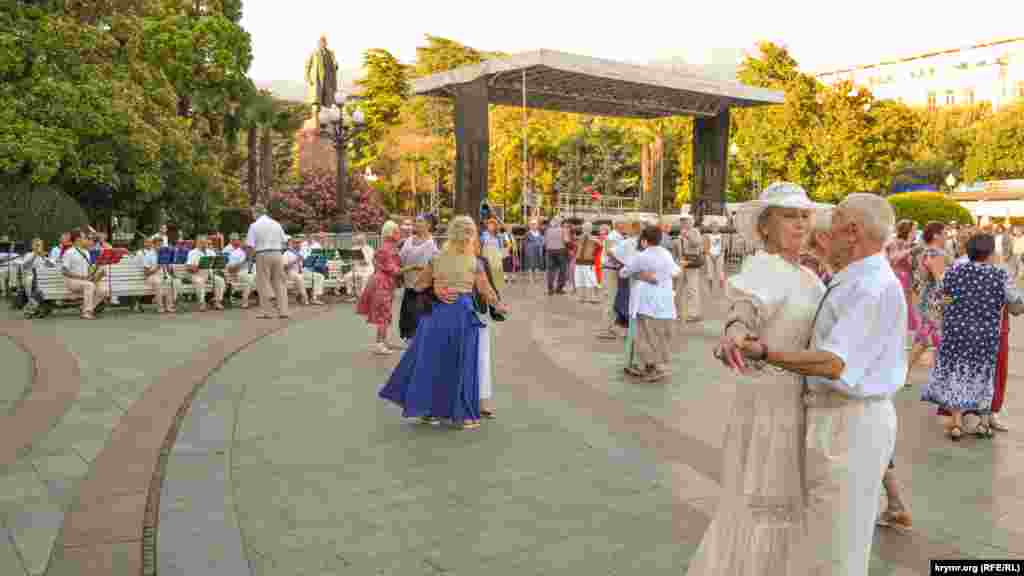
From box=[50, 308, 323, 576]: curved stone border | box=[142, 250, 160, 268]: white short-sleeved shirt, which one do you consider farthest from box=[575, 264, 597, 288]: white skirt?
box=[50, 308, 323, 576]: curved stone border

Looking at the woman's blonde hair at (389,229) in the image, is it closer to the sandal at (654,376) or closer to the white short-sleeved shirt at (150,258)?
the sandal at (654,376)

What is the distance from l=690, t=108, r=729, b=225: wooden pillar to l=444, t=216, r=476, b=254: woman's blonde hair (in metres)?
25.7

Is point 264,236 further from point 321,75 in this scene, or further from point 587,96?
point 321,75

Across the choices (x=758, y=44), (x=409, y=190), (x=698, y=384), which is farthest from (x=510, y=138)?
(x=698, y=384)

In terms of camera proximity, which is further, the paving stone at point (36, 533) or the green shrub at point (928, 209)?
the green shrub at point (928, 209)

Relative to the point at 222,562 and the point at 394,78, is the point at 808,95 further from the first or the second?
the point at 222,562

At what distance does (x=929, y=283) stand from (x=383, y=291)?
604cm

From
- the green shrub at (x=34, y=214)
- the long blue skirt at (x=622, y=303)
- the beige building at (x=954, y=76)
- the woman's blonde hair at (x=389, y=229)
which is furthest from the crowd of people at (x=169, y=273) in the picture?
the beige building at (x=954, y=76)

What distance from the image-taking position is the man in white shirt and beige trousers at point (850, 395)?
8.67 feet


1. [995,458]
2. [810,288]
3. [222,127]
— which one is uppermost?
[222,127]

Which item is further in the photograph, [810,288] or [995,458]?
[995,458]

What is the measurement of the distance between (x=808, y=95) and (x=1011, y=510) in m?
47.9

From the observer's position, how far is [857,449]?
2688 mm

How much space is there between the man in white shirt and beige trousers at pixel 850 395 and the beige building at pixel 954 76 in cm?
8851
